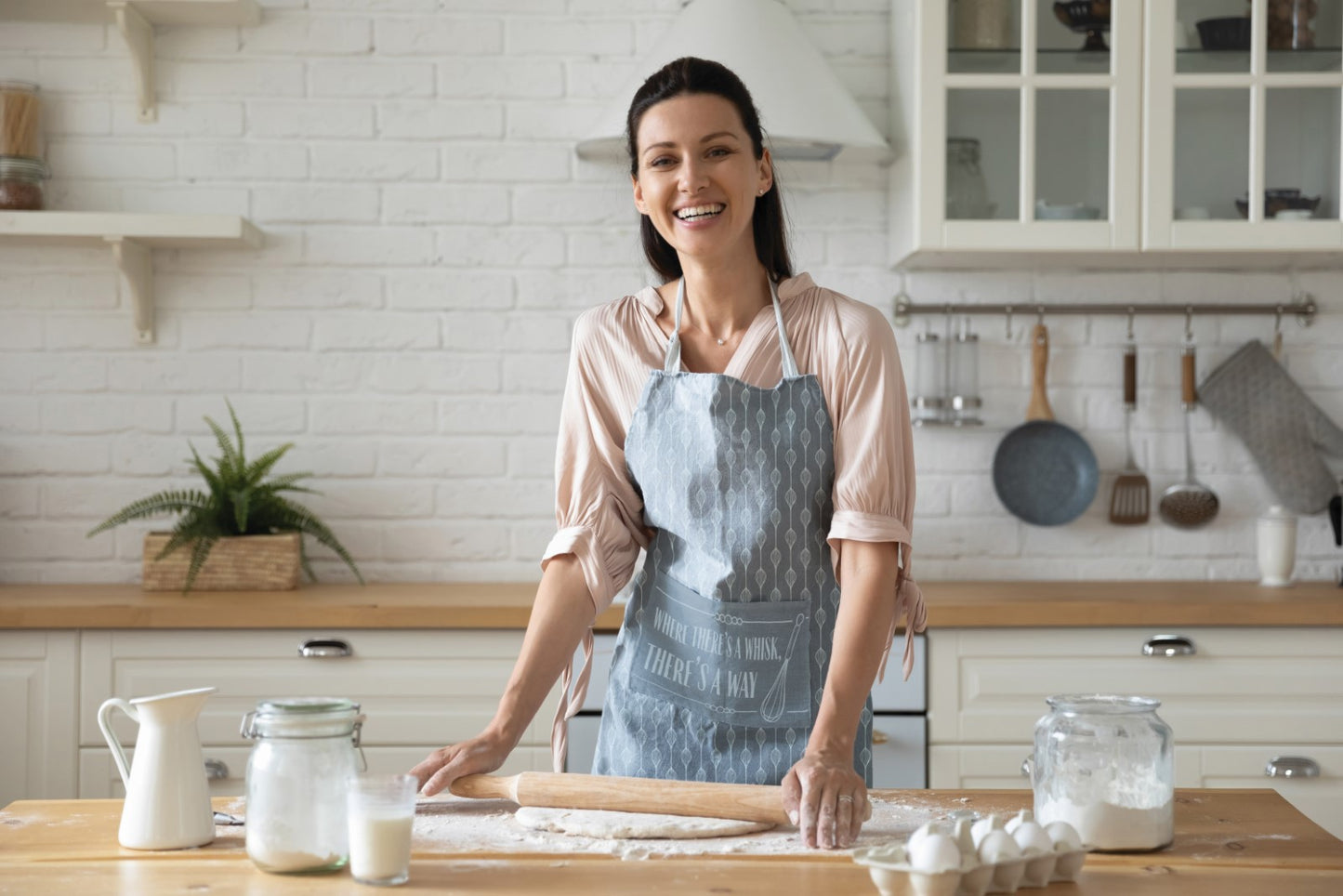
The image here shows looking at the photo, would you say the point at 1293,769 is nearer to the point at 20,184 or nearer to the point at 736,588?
the point at 736,588

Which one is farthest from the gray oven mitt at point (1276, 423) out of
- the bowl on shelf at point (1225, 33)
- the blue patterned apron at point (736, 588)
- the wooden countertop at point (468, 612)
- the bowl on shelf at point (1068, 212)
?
the blue patterned apron at point (736, 588)

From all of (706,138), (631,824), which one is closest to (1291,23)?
(706,138)

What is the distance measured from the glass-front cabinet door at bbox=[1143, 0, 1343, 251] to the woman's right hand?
1992 mm

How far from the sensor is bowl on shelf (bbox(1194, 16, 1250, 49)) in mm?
2898

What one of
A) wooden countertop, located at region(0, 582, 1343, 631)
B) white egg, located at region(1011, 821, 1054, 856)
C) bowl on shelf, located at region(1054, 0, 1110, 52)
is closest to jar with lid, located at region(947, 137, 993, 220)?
bowl on shelf, located at region(1054, 0, 1110, 52)

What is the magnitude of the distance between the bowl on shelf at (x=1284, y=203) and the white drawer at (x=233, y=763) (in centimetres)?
186

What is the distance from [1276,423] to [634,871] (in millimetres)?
2487

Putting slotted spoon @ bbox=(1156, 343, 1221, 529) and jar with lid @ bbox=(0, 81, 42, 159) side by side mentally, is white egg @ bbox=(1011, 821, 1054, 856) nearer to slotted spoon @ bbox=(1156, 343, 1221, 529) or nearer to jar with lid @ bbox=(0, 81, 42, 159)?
slotted spoon @ bbox=(1156, 343, 1221, 529)

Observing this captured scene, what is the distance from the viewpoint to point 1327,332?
3.23 metres

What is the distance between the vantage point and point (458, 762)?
1472mm

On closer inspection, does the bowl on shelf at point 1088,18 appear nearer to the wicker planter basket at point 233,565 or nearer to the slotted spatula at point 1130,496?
the slotted spatula at point 1130,496

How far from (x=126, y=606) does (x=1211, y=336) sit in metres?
2.49

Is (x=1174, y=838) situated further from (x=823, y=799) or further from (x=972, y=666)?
(x=972, y=666)

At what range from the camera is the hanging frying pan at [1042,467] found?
10.5 ft
